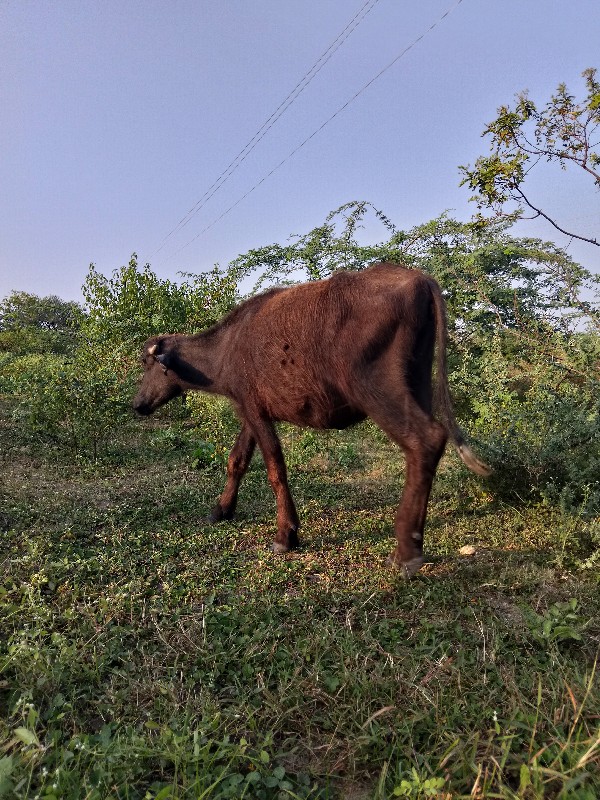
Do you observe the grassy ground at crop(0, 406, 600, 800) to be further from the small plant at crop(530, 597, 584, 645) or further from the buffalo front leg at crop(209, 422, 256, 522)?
the buffalo front leg at crop(209, 422, 256, 522)

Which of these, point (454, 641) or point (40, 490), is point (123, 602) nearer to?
point (454, 641)

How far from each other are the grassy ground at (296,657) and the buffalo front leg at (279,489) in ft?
0.63

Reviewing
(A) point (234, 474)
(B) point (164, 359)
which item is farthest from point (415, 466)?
(B) point (164, 359)

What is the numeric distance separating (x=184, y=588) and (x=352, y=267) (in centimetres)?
939

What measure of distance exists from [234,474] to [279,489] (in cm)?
70

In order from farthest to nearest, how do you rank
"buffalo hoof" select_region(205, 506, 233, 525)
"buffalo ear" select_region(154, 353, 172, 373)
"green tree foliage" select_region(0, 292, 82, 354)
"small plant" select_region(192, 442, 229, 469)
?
1. "green tree foliage" select_region(0, 292, 82, 354)
2. "small plant" select_region(192, 442, 229, 469)
3. "buffalo ear" select_region(154, 353, 172, 373)
4. "buffalo hoof" select_region(205, 506, 233, 525)

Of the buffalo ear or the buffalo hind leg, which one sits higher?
the buffalo ear

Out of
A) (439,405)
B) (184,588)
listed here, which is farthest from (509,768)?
(439,405)

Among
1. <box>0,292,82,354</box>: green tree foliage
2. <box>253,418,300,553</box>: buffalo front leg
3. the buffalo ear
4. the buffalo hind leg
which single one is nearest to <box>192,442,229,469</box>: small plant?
the buffalo ear

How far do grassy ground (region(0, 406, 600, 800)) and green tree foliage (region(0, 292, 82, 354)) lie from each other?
42.3 ft

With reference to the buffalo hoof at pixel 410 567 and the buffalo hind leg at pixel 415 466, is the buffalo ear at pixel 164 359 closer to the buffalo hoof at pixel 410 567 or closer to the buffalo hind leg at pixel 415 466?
the buffalo hind leg at pixel 415 466

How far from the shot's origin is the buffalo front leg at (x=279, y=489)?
3.94 meters

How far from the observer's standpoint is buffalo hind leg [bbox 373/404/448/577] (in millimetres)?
3391

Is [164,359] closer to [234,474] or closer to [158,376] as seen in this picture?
[158,376]
